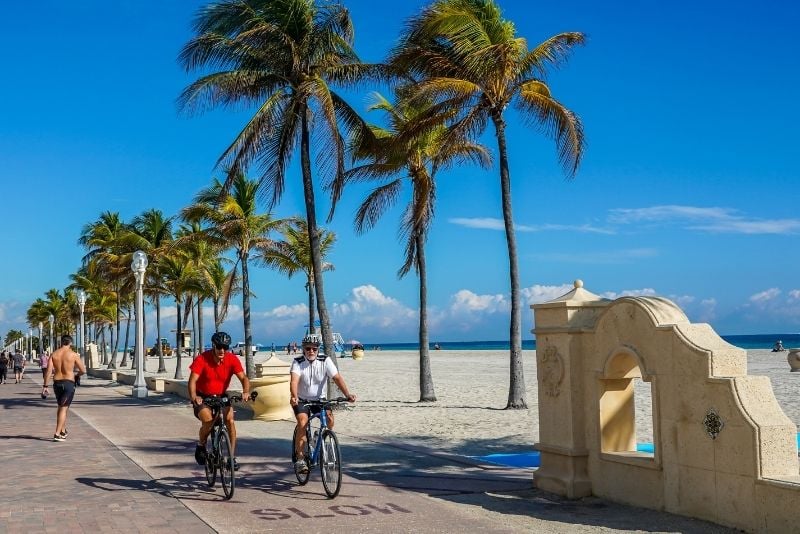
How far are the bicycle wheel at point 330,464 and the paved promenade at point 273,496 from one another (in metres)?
0.14

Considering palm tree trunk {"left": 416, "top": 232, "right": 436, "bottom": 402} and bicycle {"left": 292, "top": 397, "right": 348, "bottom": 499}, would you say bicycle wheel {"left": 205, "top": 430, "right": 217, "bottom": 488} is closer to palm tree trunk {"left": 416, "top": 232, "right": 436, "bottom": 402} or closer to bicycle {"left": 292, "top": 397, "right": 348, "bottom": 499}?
bicycle {"left": 292, "top": 397, "right": 348, "bottom": 499}

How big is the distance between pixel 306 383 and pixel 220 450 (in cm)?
115

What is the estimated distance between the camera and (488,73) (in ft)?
62.6

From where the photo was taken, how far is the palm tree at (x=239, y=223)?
32.0 metres

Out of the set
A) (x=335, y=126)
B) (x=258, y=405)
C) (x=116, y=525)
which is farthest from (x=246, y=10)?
(x=116, y=525)

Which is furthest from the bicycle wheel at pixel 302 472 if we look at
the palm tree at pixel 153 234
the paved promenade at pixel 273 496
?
the palm tree at pixel 153 234

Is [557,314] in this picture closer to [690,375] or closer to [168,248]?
[690,375]

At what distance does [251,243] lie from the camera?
109 feet

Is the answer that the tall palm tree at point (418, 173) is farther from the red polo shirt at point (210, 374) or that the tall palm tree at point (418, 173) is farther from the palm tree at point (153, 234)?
the palm tree at point (153, 234)

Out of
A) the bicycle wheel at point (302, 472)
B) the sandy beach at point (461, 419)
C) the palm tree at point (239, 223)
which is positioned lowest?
the sandy beach at point (461, 419)

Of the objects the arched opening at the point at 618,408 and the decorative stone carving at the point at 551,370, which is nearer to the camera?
the arched opening at the point at 618,408

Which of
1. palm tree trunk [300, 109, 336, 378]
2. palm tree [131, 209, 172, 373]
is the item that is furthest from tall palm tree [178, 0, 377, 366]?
palm tree [131, 209, 172, 373]

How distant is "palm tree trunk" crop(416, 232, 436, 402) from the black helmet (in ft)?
46.1

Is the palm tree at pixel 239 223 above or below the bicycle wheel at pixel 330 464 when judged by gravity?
above
